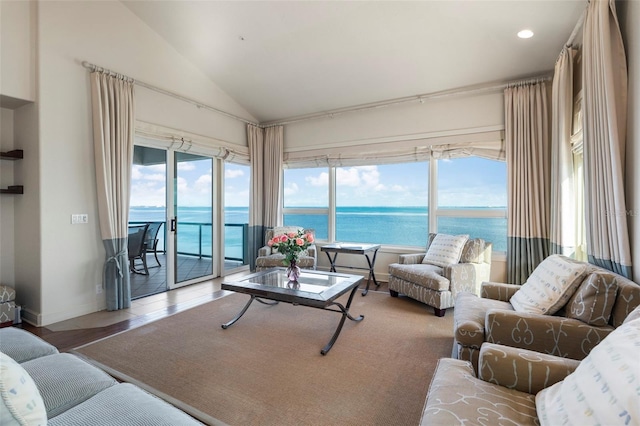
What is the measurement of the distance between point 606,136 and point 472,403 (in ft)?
6.85

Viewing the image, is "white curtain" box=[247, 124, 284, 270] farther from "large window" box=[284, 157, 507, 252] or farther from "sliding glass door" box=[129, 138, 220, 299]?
"sliding glass door" box=[129, 138, 220, 299]

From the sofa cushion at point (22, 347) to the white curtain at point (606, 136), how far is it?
345 centimetres

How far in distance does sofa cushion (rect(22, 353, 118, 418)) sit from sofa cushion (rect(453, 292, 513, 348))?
6.49 feet

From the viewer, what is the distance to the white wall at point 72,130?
3.12 metres

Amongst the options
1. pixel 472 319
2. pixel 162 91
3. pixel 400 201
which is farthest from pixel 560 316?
pixel 162 91

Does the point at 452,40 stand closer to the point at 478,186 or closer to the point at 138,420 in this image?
the point at 478,186

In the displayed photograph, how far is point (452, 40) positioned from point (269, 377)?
390 centimetres

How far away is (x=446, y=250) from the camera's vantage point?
3893mm

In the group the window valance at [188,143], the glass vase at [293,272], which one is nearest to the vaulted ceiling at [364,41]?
the window valance at [188,143]

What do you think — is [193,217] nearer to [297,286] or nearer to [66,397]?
[297,286]

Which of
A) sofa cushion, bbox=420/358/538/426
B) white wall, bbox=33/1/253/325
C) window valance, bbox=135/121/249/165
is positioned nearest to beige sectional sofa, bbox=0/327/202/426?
sofa cushion, bbox=420/358/538/426

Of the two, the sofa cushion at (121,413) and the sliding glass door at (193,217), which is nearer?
the sofa cushion at (121,413)

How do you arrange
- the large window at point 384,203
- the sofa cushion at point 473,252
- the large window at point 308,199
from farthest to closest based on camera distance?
the large window at point 308,199, the large window at point 384,203, the sofa cushion at point 473,252

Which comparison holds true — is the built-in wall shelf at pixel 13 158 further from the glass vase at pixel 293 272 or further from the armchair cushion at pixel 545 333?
the armchair cushion at pixel 545 333
